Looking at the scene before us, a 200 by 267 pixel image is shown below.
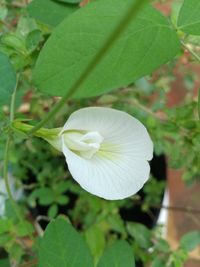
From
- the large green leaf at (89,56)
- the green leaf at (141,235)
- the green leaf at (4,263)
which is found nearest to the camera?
the large green leaf at (89,56)

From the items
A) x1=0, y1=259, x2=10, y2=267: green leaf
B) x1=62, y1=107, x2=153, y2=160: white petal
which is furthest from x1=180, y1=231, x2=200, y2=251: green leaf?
x1=62, y1=107, x2=153, y2=160: white petal

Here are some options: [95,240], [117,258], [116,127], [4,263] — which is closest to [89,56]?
[116,127]

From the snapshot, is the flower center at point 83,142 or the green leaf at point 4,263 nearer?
the flower center at point 83,142

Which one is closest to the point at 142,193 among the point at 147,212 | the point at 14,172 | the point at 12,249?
the point at 147,212

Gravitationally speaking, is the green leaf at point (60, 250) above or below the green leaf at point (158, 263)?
above

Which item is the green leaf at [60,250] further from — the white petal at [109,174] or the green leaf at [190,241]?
the green leaf at [190,241]

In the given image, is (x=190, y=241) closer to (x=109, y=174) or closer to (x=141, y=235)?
(x=141, y=235)

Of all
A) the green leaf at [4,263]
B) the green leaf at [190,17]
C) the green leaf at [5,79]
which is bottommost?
the green leaf at [4,263]

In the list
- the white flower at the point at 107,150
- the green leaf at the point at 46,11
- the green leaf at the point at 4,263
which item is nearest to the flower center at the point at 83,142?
the white flower at the point at 107,150

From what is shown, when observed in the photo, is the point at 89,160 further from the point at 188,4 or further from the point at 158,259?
the point at 158,259
